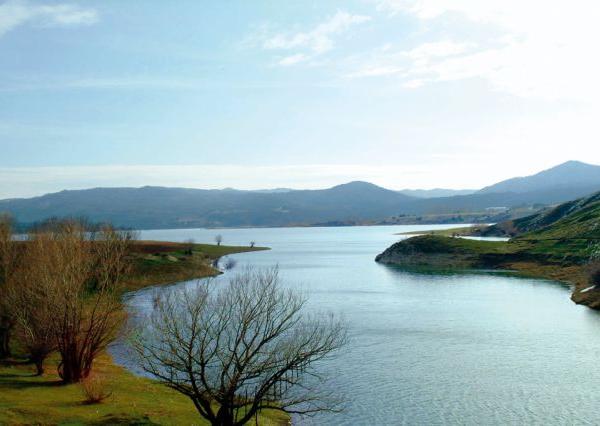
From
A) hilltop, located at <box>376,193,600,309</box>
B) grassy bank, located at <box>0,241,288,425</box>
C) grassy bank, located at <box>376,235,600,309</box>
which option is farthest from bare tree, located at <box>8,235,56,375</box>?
hilltop, located at <box>376,193,600,309</box>

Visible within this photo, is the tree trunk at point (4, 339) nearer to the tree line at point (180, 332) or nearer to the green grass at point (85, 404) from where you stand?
the tree line at point (180, 332)

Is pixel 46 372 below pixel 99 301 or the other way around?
below

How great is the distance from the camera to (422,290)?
118m

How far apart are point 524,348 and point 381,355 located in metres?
17.6

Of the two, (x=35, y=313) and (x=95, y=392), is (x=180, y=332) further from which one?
(x=35, y=313)

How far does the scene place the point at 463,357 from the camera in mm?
58938

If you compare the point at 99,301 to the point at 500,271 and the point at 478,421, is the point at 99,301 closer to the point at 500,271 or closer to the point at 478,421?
the point at 478,421

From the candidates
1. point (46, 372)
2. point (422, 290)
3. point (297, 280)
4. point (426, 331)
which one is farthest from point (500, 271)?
point (46, 372)

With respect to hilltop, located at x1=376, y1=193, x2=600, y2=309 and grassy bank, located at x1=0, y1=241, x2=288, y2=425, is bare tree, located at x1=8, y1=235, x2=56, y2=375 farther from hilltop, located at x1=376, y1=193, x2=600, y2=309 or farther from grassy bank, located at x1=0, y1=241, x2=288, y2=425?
hilltop, located at x1=376, y1=193, x2=600, y2=309

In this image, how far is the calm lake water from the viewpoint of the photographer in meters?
42.7

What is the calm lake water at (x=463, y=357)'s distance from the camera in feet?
140

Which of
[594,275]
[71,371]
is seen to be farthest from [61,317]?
[594,275]

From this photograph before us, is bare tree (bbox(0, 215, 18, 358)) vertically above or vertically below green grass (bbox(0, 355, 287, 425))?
above

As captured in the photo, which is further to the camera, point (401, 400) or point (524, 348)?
point (524, 348)
